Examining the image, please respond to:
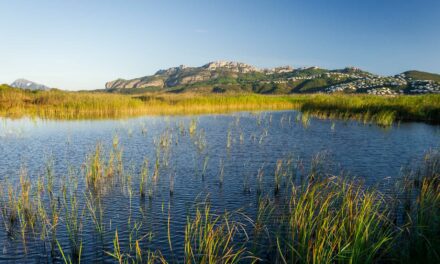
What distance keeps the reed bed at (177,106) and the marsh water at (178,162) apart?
162 inches

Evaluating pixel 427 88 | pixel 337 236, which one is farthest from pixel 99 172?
pixel 427 88

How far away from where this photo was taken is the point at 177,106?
154 feet

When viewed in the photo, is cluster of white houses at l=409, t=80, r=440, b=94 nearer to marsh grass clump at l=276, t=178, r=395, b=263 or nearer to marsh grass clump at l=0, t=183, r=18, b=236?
marsh grass clump at l=276, t=178, r=395, b=263

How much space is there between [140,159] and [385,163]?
11305 millimetres

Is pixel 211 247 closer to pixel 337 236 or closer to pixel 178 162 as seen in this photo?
pixel 337 236

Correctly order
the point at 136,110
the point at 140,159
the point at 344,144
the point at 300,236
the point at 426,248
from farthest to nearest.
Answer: the point at 136,110, the point at 344,144, the point at 140,159, the point at 300,236, the point at 426,248

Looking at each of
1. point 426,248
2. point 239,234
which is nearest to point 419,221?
point 426,248

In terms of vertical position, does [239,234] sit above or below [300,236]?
below

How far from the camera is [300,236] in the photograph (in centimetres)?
733

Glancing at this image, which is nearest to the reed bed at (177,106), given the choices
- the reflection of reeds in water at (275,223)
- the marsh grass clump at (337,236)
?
the reflection of reeds in water at (275,223)

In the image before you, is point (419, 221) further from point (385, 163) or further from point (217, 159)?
point (217, 159)

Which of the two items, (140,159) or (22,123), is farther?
(22,123)

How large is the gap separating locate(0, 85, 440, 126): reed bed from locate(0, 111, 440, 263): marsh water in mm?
4112

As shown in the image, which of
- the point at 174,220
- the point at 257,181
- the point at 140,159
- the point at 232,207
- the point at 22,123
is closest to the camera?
the point at 174,220
